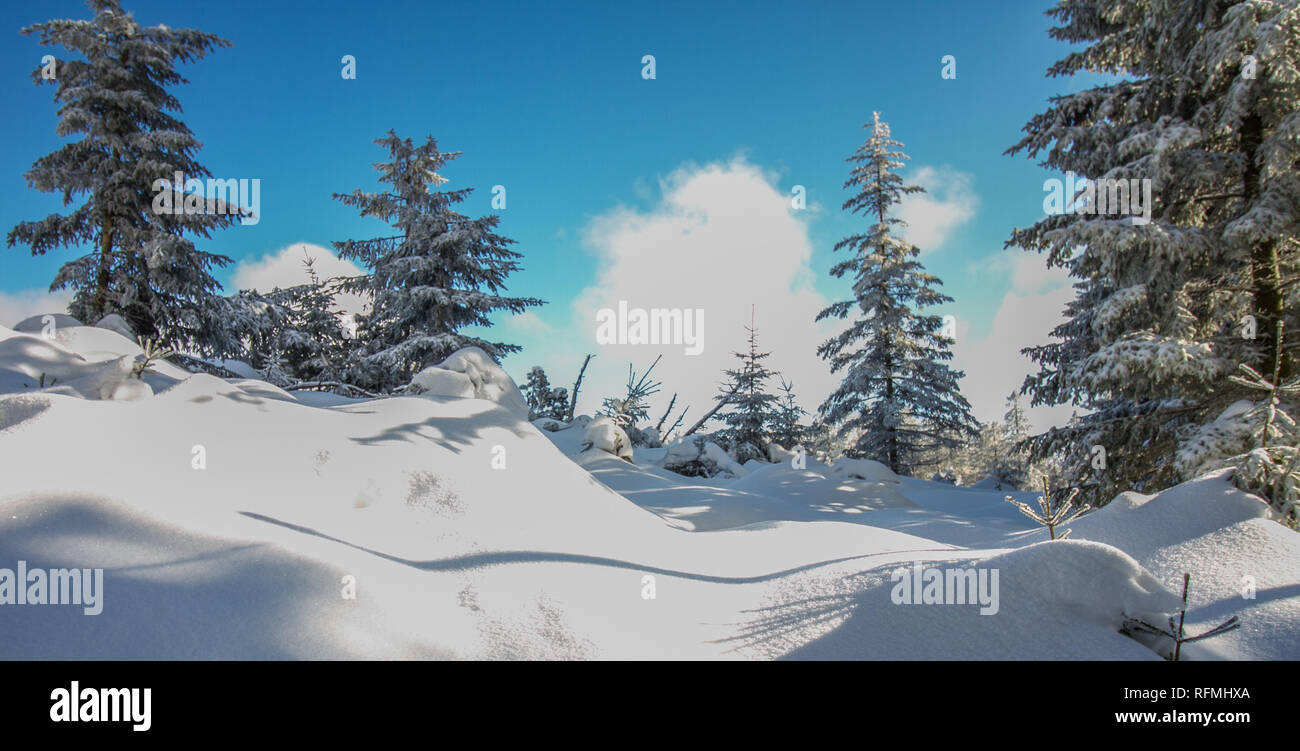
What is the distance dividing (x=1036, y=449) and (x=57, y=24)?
68.4 feet

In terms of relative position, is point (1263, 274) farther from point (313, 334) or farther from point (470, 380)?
point (313, 334)

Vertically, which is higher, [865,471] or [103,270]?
[103,270]

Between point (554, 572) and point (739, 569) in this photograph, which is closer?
point (554, 572)

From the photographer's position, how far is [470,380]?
729 centimetres

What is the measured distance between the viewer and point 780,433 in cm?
2378

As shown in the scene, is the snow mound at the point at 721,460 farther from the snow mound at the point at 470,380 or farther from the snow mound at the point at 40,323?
the snow mound at the point at 40,323

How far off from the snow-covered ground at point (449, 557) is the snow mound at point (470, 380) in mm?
2023

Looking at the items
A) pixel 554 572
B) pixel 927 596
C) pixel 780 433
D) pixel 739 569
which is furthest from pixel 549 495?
pixel 780 433

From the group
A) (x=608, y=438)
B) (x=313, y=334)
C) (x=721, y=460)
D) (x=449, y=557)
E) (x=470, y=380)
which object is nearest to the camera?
(x=449, y=557)

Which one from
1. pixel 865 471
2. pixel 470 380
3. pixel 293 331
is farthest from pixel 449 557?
pixel 293 331

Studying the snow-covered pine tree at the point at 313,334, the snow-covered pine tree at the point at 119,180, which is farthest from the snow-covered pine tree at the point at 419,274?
the snow-covered pine tree at the point at 119,180

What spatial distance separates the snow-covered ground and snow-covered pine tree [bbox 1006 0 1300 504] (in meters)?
3.80

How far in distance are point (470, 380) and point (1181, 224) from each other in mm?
10326
